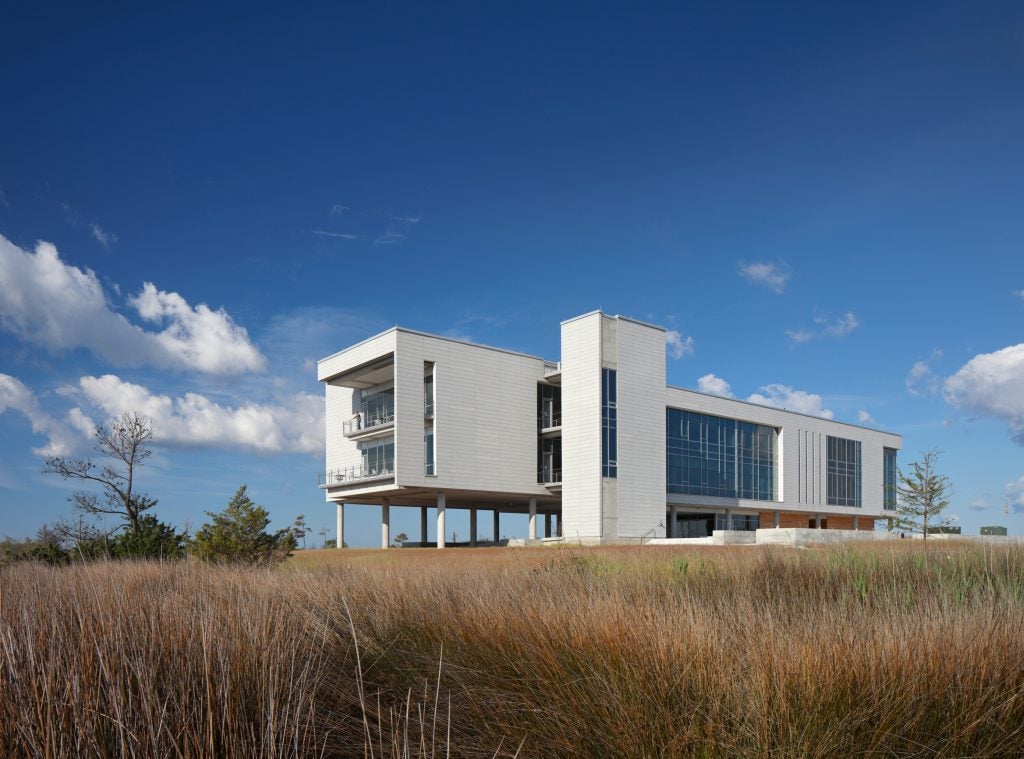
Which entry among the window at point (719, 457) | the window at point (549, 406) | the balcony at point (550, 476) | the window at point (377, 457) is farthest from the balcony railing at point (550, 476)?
the window at point (377, 457)

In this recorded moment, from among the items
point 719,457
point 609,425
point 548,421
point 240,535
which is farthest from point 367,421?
point 240,535

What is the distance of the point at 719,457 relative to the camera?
168 feet

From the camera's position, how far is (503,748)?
14.8ft

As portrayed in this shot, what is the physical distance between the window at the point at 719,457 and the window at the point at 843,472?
769 cm

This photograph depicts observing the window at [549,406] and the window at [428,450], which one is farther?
the window at [549,406]

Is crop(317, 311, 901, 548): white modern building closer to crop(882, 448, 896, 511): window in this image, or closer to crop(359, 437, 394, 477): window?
crop(359, 437, 394, 477): window

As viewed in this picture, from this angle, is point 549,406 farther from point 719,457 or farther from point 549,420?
point 719,457

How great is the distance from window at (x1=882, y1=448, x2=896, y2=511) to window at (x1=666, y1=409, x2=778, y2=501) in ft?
52.1

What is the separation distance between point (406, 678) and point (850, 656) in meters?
3.29

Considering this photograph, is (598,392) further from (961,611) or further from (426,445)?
(961,611)

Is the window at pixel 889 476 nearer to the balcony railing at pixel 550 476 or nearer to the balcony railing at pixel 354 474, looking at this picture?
the balcony railing at pixel 550 476

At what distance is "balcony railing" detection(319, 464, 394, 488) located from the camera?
140 feet

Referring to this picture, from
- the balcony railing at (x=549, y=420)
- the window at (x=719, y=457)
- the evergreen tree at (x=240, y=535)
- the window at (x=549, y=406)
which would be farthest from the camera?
the window at (x=719, y=457)

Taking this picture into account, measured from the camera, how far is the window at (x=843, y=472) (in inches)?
2362
